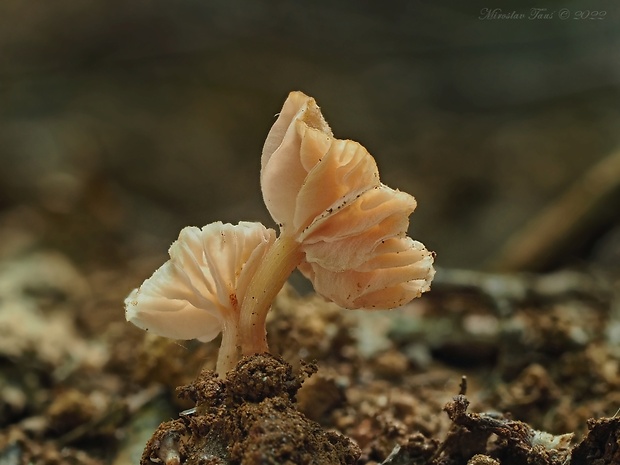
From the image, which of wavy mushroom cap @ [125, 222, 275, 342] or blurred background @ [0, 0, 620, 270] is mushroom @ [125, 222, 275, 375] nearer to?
wavy mushroom cap @ [125, 222, 275, 342]

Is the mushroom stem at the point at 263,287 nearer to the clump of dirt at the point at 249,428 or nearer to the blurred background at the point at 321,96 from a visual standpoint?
the clump of dirt at the point at 249,428

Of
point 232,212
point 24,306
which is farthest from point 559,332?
point 232,212

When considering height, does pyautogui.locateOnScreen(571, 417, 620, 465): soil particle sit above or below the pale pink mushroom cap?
below

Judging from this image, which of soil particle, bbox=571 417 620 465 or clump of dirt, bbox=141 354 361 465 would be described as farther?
soil particle, bbox=571 417 620 465

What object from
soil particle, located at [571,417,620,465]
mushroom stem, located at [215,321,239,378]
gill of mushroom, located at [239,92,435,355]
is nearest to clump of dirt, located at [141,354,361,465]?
mushroom stem, located at [215,321,239,378]

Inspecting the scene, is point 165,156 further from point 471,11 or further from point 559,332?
point 559,332

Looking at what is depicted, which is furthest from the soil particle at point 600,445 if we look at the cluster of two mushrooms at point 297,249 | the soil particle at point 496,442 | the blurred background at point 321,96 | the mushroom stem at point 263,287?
the blurred background at point 321,96

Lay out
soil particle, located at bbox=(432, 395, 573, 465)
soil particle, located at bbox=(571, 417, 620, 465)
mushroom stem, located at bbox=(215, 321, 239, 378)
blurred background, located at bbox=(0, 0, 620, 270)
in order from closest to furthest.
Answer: soil particle, located at bbox=(571, 417, 620, 465)
soil particle, located at bbox=(432, 395, 573, 465)
mushroom stem, located at bbox=(215, 321, 239, 378)
blurred background, located at bbox=(0, 0, 620, 270)

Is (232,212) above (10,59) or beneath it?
beneath
